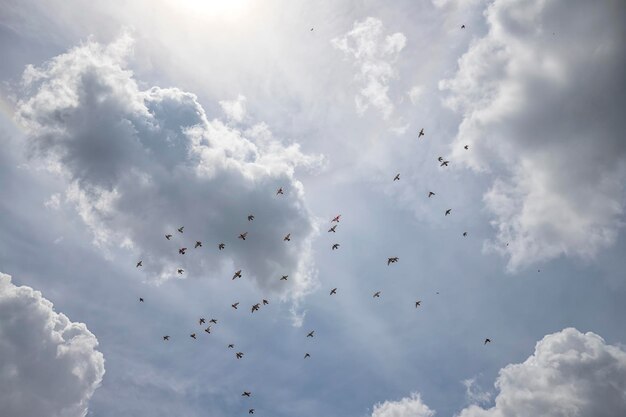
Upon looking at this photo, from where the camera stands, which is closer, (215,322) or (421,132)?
(421,132)

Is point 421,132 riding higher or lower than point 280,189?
higher

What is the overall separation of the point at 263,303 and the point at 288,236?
15.1 m

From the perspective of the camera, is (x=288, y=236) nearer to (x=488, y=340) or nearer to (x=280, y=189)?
(x=280, y=189)

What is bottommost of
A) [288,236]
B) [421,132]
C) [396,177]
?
[288,236]

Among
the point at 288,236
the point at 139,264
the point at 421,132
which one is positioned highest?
the point at 421,132

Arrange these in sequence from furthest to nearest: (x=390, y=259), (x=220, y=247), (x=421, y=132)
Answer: (x=220, y=247) → (x=390, y=259) → (x=421, y=132)

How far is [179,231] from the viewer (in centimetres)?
7525

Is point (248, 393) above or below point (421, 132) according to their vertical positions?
below

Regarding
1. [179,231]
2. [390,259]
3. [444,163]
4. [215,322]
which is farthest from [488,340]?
[179,231]

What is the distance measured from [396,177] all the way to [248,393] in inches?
2236

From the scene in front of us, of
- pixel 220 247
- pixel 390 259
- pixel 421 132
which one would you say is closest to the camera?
pixel 421 132

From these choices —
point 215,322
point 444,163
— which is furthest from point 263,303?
point 444,163

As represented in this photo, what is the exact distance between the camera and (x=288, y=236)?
2945 inches

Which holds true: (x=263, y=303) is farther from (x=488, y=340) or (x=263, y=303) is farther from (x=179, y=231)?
(x=488, y=340)
